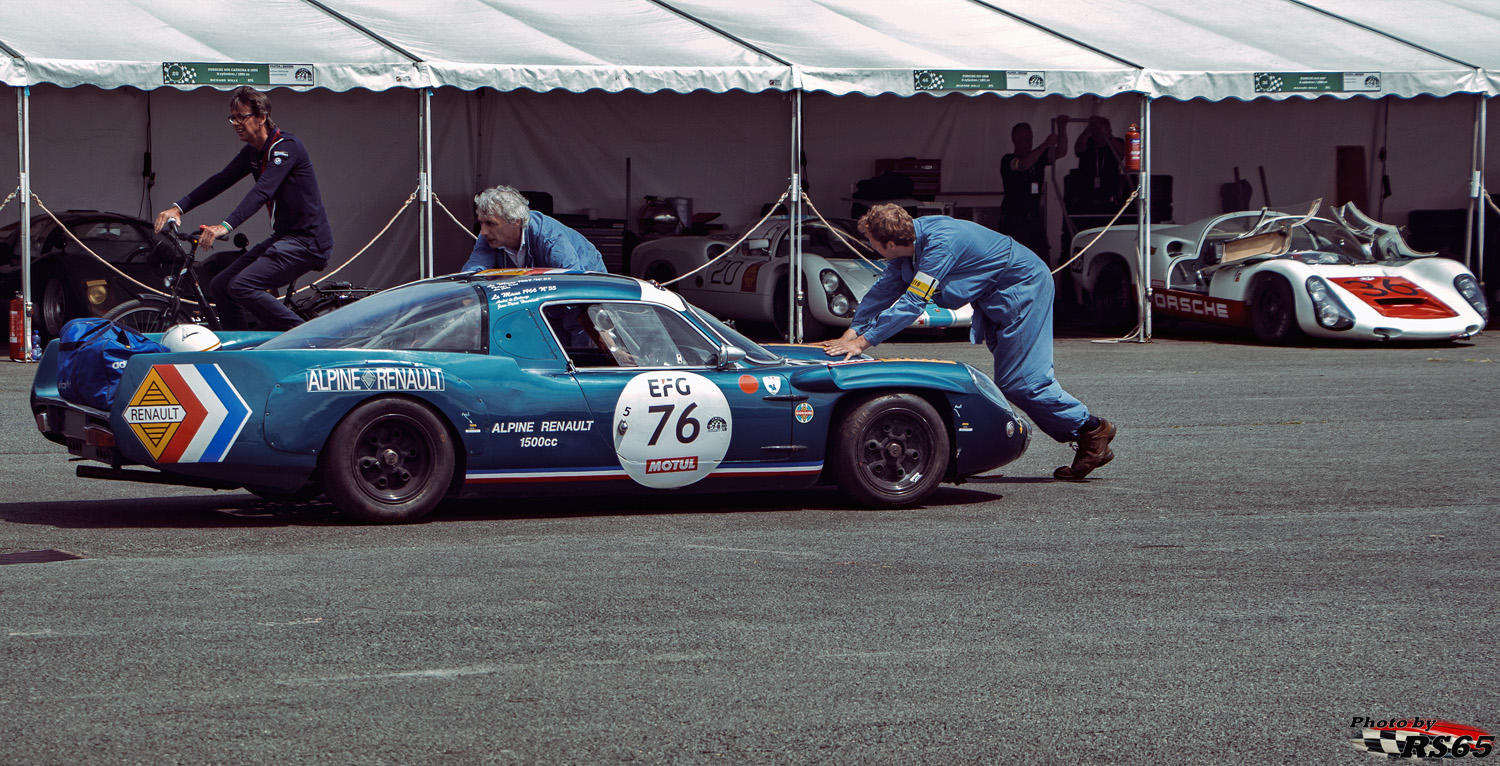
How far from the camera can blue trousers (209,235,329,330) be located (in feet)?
26.8

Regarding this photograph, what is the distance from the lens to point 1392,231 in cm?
1606

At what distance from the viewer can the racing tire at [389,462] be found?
598 centimetres

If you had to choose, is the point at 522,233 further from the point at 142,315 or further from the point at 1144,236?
the point at 1144,236

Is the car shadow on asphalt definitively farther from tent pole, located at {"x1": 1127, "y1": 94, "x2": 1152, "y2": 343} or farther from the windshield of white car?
tent pole, located at {"x1": 1127, "y1": 94, "x2": 1152, "y2": 343}

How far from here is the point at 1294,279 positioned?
→ 15.0m

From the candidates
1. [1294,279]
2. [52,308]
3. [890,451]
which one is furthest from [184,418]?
[1294,279]

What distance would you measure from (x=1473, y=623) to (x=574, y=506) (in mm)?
3435

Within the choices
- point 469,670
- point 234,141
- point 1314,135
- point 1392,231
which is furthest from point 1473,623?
point 1314,135

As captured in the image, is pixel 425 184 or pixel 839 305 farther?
pixel 839 305

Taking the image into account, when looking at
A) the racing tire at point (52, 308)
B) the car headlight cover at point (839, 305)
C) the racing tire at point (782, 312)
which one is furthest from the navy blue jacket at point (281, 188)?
the racing tire at point (782, 312)

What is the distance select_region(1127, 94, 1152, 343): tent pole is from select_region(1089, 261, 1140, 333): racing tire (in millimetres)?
675

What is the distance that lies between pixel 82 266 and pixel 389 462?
787 cm

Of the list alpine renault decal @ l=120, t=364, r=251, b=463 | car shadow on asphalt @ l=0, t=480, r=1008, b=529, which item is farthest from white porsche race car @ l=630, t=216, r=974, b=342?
alpine renault decal @ l=120, t=364, r=251, b=463

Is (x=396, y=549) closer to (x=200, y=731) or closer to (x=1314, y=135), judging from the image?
(x=200, y=731)
